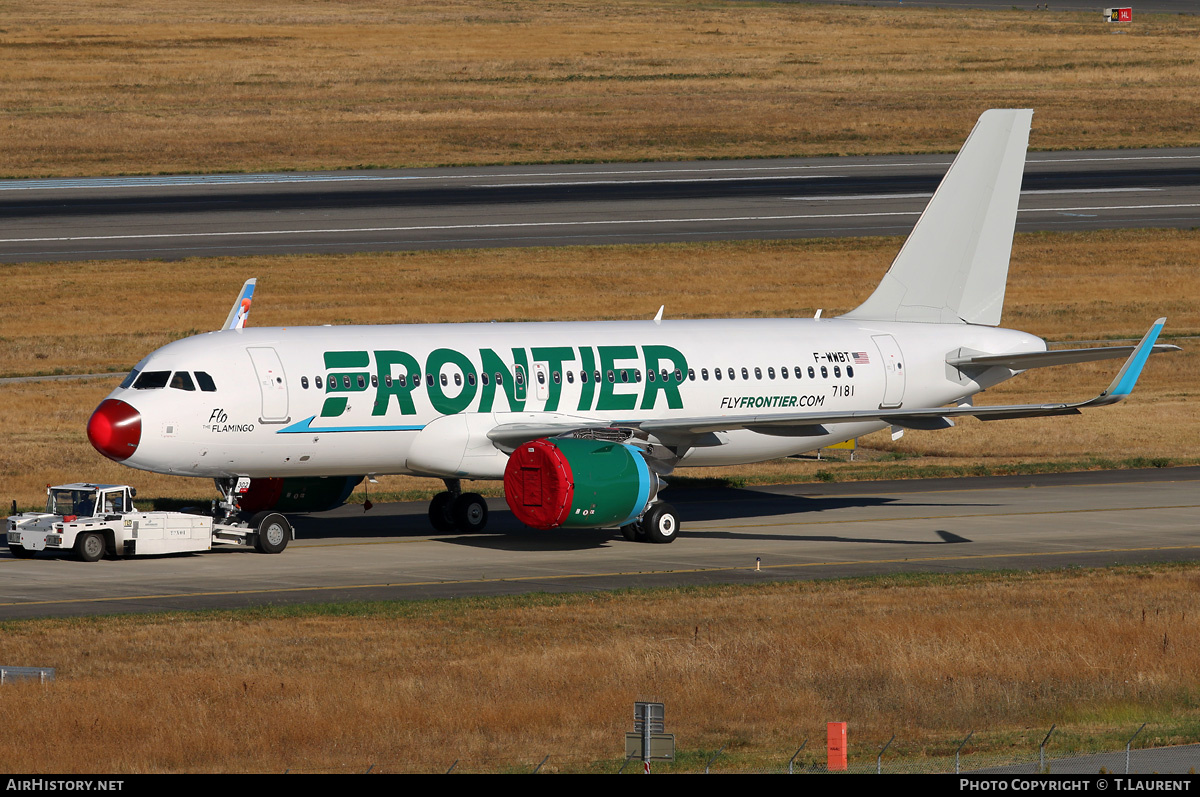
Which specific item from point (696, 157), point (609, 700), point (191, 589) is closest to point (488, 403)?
point (191, 589)

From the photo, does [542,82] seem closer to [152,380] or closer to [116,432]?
[152,380]

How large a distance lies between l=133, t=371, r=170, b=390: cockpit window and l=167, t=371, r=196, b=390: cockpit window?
0.57 ft

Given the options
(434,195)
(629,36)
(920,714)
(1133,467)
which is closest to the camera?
(920,714)

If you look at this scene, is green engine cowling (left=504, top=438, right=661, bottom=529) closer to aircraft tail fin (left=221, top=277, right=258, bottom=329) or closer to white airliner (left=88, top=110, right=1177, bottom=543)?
white airliner (left=88, top=110, right=1177, bottom=543)

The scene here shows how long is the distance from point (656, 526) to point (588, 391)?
385 centimetres

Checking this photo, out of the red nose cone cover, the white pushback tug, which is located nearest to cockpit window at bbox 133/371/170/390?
the red nose cone cover

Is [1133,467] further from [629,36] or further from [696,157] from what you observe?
[629,36]

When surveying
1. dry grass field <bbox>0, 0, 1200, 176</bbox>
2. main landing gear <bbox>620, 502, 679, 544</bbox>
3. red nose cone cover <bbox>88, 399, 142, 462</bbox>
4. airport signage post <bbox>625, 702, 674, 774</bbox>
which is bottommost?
airport signage post <bbox>625, 702, 674, 774</bbox>

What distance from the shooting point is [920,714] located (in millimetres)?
25344

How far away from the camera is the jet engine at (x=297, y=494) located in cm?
4425

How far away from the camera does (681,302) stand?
82938mm

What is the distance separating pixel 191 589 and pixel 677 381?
47.7ft

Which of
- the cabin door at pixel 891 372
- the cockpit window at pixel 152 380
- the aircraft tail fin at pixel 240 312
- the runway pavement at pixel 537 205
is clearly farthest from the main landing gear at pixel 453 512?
the runway pavement at pixel 537 205

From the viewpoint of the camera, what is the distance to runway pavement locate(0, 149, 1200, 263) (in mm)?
91250
